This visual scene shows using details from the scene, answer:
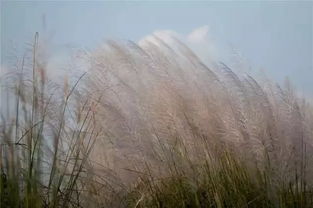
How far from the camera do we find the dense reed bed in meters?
2.59

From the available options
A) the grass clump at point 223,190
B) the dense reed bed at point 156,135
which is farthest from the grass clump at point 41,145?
the grass clump at point 223,190

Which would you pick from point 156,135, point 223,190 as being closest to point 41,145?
point 156,135

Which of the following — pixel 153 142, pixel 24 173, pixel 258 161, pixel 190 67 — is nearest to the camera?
pixel 24 173

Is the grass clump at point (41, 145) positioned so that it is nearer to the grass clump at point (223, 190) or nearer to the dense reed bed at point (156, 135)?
the dense reed bed at point (156, 135)

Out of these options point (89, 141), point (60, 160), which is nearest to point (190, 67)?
point (89, 141)

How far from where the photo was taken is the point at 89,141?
2.84m

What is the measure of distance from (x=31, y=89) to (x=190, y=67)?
0.85 m

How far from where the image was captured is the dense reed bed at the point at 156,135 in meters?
2.59

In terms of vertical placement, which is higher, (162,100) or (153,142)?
(162,100)

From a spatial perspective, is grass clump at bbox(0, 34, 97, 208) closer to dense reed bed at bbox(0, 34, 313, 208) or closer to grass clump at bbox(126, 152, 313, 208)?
dense reed bed at bbox(0, 34, 313, 208)

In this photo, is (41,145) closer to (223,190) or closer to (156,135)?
(156,135)

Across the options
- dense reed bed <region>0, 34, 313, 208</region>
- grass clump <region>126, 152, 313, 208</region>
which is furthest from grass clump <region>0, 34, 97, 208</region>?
grass clump <region>126, 152, 313, 208</region>

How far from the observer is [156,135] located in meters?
2.80

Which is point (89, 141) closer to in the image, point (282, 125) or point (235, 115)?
point (235, 115)
